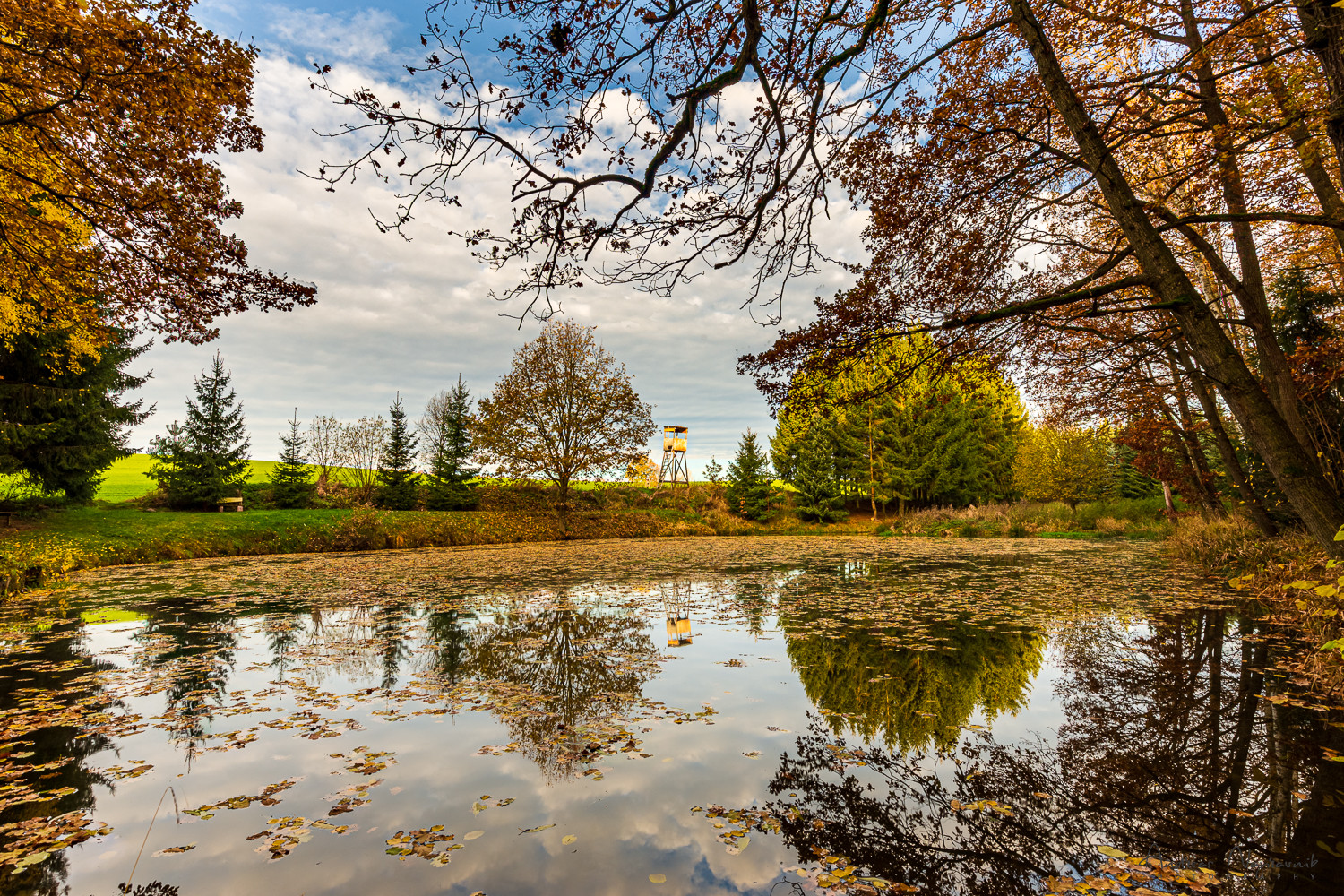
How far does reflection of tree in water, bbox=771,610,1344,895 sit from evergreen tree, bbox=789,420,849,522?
89.8ft

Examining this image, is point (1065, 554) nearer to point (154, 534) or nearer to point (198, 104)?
point (198, 104)

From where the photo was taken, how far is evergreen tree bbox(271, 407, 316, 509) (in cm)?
2570

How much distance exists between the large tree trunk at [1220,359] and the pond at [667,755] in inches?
66.1

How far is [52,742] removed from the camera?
3979 millimetres

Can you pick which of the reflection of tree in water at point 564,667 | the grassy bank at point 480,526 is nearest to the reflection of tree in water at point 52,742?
the reflection of tree in water at point 564,667

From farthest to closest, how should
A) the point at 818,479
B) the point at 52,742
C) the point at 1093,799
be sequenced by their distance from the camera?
the point at 818,479 → the point at 52,742 → the point at 1093,799

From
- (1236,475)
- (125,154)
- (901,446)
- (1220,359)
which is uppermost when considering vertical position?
(125,154)

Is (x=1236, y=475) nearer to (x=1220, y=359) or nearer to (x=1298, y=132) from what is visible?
(x=1298, y=132)

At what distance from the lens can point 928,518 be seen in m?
28.4

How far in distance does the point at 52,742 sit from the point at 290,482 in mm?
26172

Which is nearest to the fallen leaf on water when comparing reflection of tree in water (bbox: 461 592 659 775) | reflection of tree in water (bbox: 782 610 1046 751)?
reflection of tree in water (bbox: 461 592 659 775)

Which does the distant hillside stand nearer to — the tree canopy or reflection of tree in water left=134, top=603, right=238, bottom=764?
reflection of tree in water left=134, top=603, right=238, bottom=764

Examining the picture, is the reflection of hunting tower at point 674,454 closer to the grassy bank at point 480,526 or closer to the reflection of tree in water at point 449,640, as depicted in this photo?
the grassy bank at point 480,526

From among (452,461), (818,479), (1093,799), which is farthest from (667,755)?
(818,479)
